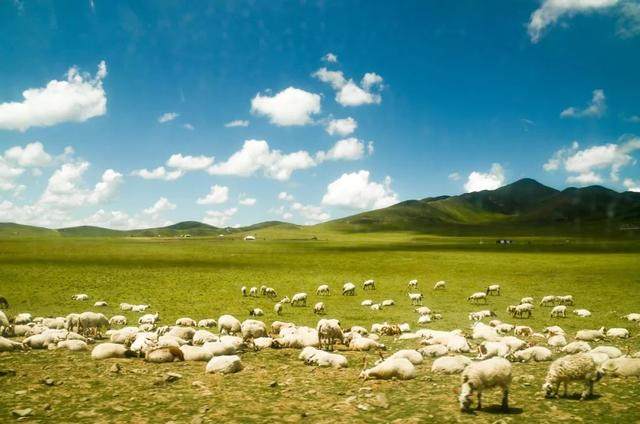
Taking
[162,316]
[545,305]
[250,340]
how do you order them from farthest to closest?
1. [545,305]
2. [162,316]
3. [250,340]

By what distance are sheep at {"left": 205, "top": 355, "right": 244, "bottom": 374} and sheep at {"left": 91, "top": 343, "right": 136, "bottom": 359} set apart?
3.66 meters

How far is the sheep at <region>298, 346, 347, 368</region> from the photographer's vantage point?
46.8 feet

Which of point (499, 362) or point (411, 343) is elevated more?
point (499, 362)

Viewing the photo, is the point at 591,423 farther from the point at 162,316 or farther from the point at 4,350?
the point at 162,316

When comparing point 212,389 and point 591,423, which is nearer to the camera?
point 591,423

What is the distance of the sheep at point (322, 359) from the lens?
14266 mm

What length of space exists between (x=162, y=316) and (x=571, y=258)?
2412 inches

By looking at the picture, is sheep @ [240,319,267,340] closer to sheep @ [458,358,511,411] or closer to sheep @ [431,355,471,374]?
sheep @ [431,355,471,374]

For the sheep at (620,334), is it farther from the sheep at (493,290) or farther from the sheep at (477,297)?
the sheep at (493,290)

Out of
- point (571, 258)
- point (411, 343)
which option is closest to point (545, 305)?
point (411, 343)

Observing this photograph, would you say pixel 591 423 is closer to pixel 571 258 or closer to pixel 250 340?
pixel 250 340

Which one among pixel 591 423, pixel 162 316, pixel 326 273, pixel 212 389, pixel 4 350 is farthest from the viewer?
pixel 326 273

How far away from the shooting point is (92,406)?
10.0 metres

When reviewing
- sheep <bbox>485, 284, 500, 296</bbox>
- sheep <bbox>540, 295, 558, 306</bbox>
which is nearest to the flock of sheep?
sheep <bbox>540, 295, 558, 306</bbox>
